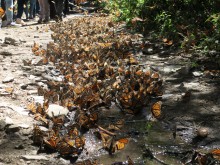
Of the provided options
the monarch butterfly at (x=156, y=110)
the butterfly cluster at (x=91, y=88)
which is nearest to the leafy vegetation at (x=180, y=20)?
the butterfly cluster at (x=91, y=88)

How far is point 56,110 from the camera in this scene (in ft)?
9.78

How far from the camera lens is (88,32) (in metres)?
7.02

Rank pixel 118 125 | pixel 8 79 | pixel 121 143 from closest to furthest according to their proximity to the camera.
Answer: pixel 121 143 → pixel 118 125 → pixel 8 79

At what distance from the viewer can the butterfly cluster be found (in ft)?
8.26

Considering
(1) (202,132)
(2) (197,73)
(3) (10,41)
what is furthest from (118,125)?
(3) (10,41)

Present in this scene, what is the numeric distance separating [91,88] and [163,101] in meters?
0.82

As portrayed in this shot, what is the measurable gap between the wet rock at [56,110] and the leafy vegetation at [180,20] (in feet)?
7.81

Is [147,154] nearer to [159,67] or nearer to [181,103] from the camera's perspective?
[181,103]

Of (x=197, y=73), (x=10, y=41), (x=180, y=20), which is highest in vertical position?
(x=180, y=20)

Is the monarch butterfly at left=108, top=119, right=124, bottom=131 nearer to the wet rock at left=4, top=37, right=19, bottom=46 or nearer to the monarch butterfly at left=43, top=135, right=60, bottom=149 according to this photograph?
the monarch butterfly at left=43, top=135, right=60, bottom=149

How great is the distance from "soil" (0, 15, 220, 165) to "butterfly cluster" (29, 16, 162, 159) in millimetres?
124

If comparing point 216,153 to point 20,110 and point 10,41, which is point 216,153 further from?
point 10,41

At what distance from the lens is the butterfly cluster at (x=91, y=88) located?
2.52 m

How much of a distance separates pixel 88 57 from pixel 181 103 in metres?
2.08
